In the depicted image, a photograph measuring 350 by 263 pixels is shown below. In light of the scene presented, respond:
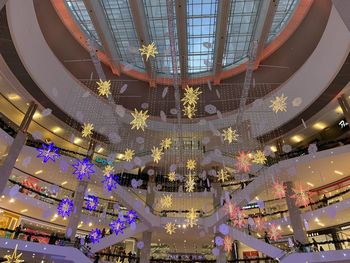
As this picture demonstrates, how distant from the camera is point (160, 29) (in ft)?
45.4

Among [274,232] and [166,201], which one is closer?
[166,201]

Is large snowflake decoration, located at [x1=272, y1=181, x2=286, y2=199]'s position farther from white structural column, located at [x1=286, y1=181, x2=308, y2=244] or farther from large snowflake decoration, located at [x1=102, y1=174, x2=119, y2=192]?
large snowflake decoration, located at [x1=102, y1=174, x2=119, y2=192]

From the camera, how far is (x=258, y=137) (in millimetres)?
15906

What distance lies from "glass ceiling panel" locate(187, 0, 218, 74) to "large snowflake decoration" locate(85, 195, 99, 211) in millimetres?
9205

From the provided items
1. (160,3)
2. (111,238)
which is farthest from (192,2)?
(111,238)

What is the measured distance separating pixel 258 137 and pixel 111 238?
9395 millimetres

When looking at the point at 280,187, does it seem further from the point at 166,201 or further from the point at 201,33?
the point at 201,33

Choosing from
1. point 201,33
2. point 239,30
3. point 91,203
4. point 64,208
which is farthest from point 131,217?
point 239,30

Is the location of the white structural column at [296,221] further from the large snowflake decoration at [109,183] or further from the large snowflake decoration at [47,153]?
the large snowflake decoration at [47,153]

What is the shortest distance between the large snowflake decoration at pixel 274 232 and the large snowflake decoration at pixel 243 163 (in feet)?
10.2

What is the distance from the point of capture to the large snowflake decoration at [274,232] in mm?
14239

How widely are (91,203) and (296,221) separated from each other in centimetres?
1058

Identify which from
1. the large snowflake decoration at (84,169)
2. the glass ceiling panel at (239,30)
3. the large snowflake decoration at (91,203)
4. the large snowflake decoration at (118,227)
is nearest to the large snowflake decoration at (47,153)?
the large snowflake decoration at (84,169)

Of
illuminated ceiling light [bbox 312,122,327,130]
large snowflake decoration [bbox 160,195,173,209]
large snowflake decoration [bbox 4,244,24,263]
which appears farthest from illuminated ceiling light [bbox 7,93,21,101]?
illuminated ceiling light [bbox 312,122,327,130]
